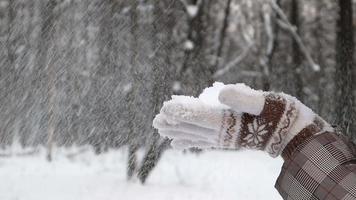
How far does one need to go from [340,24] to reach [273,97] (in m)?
13.1

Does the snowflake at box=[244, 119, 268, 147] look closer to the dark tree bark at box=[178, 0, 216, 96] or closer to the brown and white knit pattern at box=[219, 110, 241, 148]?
the brown and white knit pattern at box=[219, 110, 241, 148]

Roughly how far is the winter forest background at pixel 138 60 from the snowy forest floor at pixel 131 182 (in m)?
0.70

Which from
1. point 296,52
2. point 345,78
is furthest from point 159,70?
point 296,52

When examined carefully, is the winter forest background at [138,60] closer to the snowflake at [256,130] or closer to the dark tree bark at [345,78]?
the dark tree bark at [345,78]

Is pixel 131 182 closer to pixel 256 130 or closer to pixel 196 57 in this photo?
pixel 196 57

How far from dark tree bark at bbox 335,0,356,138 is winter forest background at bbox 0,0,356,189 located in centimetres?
2

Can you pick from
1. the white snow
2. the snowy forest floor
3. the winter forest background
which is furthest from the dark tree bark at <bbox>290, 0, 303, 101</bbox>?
the white snow

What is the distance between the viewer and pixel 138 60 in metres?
12.2

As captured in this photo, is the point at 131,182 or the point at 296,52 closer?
the point at 131,182

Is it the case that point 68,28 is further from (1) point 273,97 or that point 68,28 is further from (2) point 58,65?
(1) point 273,97

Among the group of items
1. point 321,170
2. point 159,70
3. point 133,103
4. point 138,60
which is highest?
point 321,170

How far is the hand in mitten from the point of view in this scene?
1252 millimetres

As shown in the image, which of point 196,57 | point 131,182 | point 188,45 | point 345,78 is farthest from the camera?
point 196,57

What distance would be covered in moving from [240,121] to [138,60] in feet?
36.0
